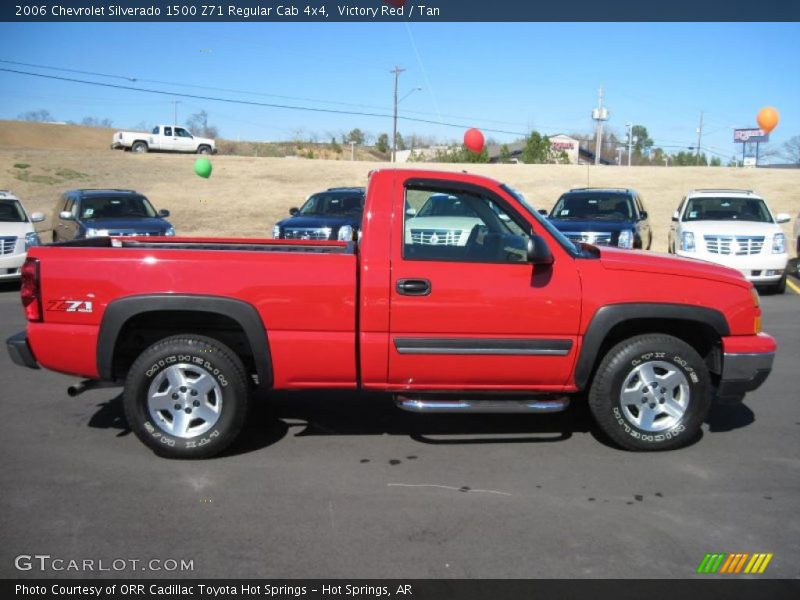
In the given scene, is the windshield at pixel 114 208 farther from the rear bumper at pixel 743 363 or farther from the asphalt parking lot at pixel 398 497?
the rear bumper at pixel 743 363

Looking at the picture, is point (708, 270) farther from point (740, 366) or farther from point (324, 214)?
point (324, 214)

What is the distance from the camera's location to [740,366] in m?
5.23

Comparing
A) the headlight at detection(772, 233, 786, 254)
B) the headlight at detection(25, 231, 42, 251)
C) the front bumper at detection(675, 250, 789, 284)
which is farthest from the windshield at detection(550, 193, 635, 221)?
the headlight at detection(25, 231, 42, 251)

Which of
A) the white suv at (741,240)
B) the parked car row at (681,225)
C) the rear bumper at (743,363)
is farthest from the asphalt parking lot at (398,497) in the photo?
the white suv at (741,240)

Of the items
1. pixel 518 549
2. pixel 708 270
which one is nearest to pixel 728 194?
pixel 708 270

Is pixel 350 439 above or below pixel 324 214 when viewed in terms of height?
below

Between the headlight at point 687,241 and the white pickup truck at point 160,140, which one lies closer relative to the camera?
the headlight at point 687,241

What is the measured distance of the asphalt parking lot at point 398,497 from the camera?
380cm

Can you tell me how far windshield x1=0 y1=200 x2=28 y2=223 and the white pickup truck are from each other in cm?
3705

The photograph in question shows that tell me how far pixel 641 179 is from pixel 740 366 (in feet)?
116

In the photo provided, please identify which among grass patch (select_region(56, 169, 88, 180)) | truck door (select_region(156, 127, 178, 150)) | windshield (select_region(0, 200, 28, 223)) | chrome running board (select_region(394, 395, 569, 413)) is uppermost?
truck door (select_region(156, 127, 178, 150))

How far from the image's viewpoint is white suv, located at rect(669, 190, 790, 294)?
12.6 m

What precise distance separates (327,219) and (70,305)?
10.2m

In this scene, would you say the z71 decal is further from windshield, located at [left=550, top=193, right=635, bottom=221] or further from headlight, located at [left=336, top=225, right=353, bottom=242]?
windshield, located at [left=550, top=193, right=635, bottom=221]
